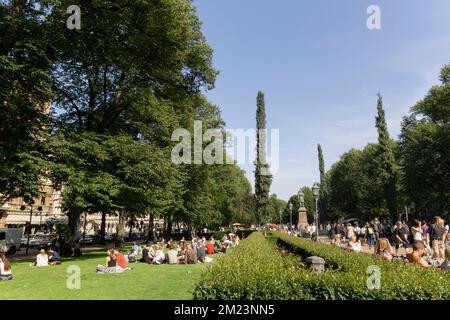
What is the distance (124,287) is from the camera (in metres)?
12.5

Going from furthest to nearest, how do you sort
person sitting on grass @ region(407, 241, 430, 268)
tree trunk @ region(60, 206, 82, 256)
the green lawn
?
tree trunk @ region(60, 206, 82, 256) → person sitting on grass @ region(407, 241, 430, 268) → the green lawn

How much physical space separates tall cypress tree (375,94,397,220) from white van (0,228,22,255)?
49.2m

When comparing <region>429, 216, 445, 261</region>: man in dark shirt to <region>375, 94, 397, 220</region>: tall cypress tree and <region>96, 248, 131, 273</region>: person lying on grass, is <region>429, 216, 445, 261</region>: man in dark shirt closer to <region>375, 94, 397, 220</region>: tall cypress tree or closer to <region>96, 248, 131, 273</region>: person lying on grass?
<region>96, 248, 131, 273</region>: person lying on grass

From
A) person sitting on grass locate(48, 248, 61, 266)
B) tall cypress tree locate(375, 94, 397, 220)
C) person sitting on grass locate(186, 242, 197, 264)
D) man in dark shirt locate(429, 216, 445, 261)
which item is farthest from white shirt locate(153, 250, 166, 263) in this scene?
tall cypress tree locate(375, 94, 397, 220)

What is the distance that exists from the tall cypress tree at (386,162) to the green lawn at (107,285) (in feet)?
158

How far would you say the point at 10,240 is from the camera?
34188 millimetres

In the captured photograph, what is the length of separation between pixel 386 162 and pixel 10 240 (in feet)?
172

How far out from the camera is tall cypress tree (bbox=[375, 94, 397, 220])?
187ft

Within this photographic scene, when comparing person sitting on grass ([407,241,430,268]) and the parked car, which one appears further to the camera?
the parked car

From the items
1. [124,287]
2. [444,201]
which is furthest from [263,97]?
[124,287]

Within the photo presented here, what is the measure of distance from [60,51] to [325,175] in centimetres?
10750

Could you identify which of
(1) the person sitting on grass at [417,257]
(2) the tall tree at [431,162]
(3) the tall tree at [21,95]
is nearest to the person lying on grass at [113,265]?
(3) the tall tree at [21,95]

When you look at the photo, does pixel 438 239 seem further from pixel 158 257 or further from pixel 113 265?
pixel 113 265
